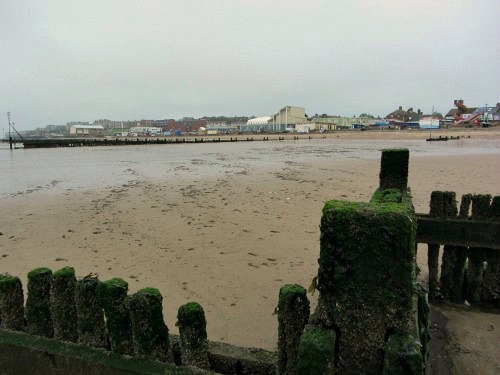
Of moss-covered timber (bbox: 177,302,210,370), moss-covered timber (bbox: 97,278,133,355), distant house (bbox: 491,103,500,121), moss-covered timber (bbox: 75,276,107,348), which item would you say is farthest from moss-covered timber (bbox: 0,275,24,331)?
distant house (bbox: 491,103,500,121)

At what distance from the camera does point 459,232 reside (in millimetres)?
4020

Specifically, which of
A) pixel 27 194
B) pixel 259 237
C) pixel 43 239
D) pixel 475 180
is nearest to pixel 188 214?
pixel 259 237

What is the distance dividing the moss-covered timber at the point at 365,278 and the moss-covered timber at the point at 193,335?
2.49 feet

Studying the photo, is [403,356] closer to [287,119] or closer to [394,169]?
[394,169]

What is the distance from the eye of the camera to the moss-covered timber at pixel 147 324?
6.46 ft

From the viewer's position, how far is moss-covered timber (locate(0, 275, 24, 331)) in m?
2.45

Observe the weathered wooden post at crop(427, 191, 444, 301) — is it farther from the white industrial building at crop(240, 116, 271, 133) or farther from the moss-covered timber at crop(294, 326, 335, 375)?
the white industrial building at crop(240, 116, 271, 133)

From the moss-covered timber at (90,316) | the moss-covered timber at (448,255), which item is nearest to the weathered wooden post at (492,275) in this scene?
the moss-covered timber at (448,255)

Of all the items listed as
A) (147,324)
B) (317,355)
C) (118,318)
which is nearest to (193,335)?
(147,324)

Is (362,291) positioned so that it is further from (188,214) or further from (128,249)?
(188,214)

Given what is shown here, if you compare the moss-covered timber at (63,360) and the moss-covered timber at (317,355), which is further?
the moss-covered timber at (63,360)

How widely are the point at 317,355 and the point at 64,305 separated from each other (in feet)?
5.55

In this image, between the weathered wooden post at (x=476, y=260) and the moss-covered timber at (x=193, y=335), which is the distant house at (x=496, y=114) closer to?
the weathered wooden post at (x=476, y=260)

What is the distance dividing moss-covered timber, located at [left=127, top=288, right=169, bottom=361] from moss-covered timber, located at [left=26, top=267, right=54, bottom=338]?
749 millimetres
